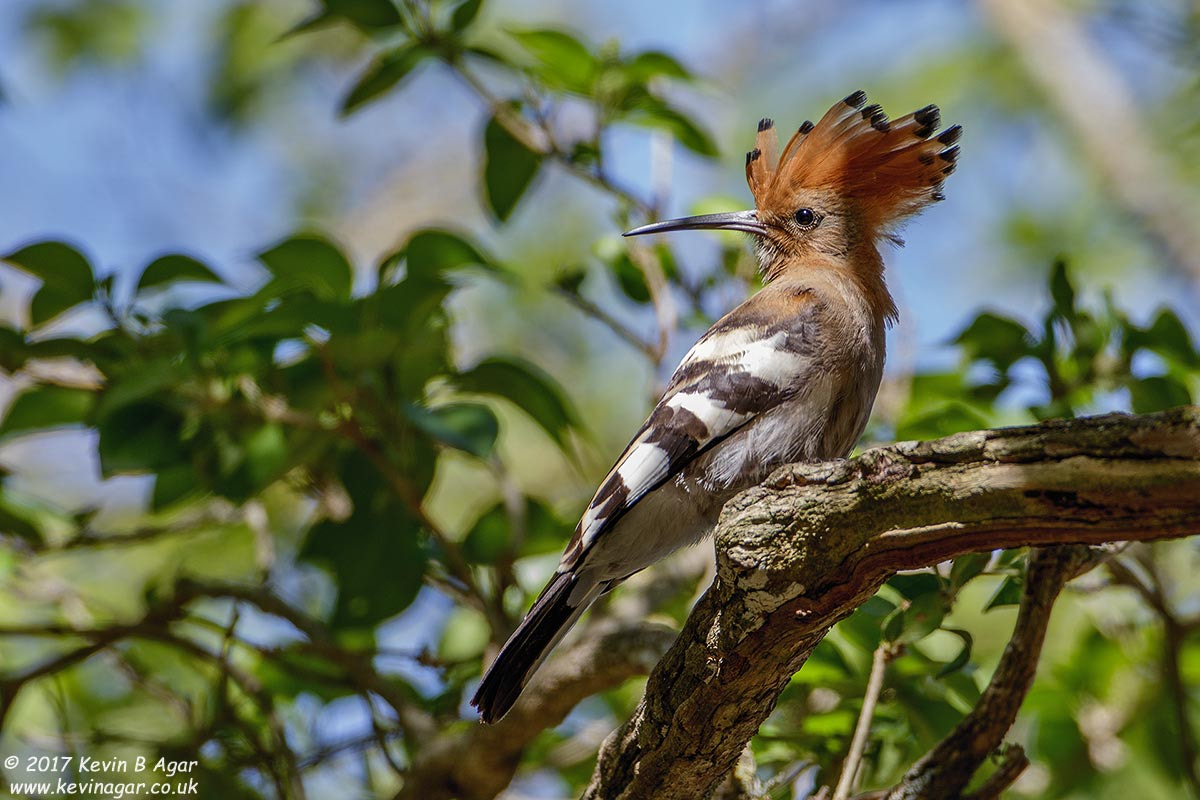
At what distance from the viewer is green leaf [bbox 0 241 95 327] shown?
2.94 meters

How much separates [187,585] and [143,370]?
2.17ft

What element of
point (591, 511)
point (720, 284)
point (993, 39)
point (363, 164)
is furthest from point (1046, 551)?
point (363, 164)

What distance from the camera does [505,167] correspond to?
11.2 feet

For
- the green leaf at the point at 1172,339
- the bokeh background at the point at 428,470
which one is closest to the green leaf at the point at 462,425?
the bokeh background at the point at 428,470

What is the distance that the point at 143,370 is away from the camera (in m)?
2.82

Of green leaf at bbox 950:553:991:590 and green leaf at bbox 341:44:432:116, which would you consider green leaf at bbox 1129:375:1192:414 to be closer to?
green leaf at bbox 950:553:991:590

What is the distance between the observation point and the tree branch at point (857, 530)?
158 cm

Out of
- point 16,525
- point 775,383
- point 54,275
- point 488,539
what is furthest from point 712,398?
point 16,525

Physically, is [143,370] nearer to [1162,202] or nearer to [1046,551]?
[1046,551]

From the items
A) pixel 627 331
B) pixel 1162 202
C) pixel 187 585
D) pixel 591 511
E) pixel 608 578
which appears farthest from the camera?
pixel 1162 202

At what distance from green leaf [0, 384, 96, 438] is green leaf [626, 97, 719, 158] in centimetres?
173

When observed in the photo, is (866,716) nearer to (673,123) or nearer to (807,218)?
(807,218)

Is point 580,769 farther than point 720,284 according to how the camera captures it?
No

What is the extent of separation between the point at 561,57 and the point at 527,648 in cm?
173
